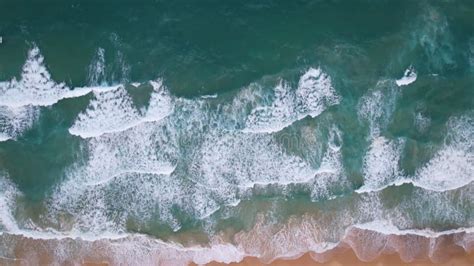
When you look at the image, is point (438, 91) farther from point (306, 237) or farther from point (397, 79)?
point (306, 237)

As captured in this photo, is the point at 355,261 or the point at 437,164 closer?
the point at 437,164

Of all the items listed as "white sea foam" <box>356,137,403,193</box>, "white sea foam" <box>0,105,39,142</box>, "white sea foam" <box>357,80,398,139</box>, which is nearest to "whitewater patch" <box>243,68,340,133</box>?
"white sea foam" <box>357,80,398,139</box>

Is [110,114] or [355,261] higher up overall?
[110,114]

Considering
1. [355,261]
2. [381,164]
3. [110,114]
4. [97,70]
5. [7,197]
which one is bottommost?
[355,261]

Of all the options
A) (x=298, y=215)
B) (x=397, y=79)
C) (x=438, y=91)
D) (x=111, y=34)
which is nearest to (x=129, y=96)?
(x=111, y=34)

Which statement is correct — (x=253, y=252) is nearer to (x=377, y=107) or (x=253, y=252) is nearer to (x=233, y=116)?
(x=233, y=116)

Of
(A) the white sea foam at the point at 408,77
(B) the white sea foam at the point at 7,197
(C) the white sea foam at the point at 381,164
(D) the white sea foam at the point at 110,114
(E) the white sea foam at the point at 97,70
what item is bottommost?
(B) the white sea foam at the point at 7,197

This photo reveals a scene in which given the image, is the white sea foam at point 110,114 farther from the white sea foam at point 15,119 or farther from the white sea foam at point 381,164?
the white sea foam at point 381,164

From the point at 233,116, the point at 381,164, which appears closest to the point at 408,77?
the point at 381,164

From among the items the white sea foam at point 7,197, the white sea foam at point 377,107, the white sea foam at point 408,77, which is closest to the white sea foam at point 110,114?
the white sea foam at point 7,197
